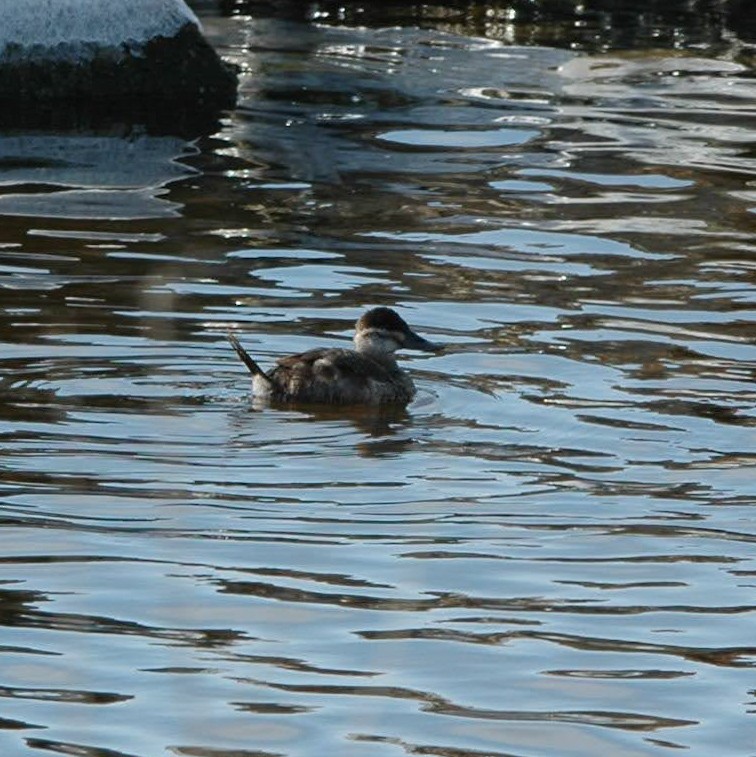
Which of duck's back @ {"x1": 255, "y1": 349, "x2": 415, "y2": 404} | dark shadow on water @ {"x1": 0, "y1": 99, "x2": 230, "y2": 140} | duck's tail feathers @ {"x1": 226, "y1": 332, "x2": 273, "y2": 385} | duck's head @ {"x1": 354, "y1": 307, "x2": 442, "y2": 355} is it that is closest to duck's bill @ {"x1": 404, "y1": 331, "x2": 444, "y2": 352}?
duck's head @ {"x1": 354, "y1": 307, "x2": 442, "y2": 355}

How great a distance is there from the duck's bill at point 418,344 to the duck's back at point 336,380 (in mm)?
288

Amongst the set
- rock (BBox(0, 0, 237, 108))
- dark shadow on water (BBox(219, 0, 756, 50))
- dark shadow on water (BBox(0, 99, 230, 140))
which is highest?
dark shadow on water (BBox(219, 0, 756, 50))

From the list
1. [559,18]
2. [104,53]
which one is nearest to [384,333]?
[104,53]

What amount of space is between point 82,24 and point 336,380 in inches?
369

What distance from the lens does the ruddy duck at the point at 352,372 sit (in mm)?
10164

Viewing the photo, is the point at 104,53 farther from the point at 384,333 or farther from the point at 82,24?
the point at 384,333

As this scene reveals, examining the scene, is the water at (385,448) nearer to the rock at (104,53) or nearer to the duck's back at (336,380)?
the duck's back at (336,380)

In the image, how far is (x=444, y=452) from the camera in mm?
9469

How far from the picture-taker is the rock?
18719 mm

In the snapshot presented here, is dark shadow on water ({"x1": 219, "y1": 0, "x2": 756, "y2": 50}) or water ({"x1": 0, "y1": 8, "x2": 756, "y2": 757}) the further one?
dark shadow on water ({"x1": 219, "y1": 0, "x2": 756, "y2": 50})

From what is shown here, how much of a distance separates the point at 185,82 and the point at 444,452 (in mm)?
10293

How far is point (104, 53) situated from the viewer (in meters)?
19.0

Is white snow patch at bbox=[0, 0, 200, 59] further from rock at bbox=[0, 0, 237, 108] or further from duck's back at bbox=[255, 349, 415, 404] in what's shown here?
duck's back at bbox=[255, 349, 415, 404]

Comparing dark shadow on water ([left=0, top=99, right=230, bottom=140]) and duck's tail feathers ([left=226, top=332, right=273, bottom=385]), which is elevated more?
dark shadow on water ([left=0, top=99, right=230, bottom=140])
